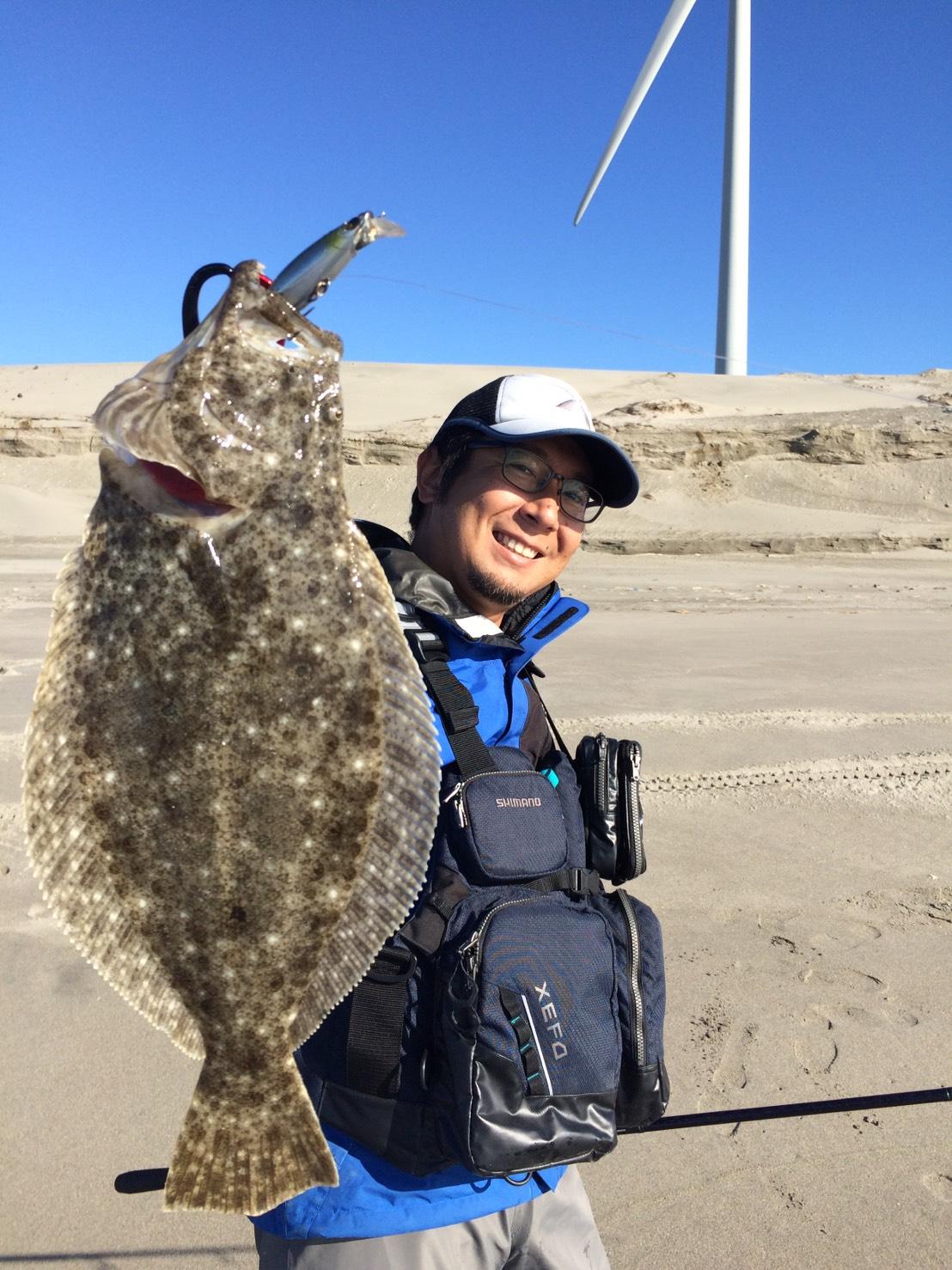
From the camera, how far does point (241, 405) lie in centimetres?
159

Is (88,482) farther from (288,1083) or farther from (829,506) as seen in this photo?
(288,1083)

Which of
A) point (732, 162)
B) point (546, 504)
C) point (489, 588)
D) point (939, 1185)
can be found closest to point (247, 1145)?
point (489, 588)

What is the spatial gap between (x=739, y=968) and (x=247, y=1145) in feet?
10.6

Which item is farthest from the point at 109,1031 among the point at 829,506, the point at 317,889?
the point at 829,506

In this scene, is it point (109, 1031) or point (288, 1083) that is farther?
point (109, 1031)

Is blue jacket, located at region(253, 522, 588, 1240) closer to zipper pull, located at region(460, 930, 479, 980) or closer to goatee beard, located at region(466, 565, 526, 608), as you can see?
goatee beard, located at region(466, 565, 526, 608)

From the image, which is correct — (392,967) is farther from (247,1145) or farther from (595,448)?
(595,448)

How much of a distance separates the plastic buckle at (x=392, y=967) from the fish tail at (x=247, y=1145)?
0.23 m

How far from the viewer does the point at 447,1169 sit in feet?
6.19

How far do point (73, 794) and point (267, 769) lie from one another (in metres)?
0.31

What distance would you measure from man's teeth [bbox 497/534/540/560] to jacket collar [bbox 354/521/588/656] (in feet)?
0.40

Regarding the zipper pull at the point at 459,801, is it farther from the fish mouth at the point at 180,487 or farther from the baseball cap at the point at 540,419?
the baseball cap at the point at 540,419

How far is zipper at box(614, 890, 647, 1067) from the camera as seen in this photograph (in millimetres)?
1911

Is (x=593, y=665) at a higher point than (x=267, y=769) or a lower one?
lower
